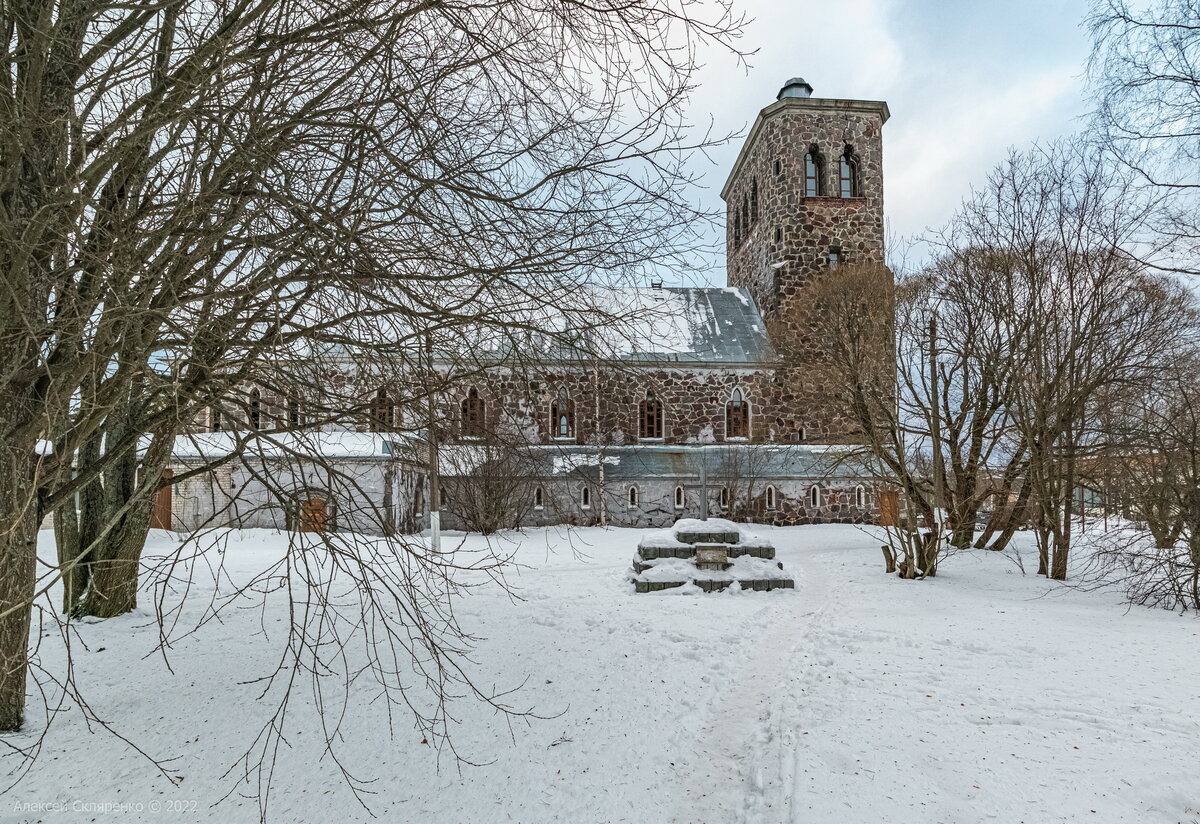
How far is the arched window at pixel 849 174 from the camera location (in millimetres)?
26234

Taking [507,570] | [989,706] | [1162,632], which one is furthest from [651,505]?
[989,706]

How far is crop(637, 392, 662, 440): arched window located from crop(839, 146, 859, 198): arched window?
12.0 meters

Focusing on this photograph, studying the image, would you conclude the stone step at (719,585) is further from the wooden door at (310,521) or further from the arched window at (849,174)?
the arched window at (849,174)

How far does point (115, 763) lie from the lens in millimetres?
4238

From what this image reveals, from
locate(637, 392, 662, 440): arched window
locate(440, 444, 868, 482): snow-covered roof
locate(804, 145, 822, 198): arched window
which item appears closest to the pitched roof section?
locate(637, 392, 662, 440): arched window

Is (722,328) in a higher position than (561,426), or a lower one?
higher

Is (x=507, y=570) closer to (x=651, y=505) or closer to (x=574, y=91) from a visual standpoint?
(x=574, y=91)

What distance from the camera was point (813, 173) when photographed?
26297mm

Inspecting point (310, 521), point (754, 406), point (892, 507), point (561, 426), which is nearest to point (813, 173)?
point (754, 406)

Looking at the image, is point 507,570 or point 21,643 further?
point 507,570

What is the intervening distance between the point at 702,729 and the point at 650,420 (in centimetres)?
1990

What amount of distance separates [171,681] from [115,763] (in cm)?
135

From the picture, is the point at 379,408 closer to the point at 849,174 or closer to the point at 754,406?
the point at 754,406

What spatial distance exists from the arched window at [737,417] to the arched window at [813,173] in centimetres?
913
